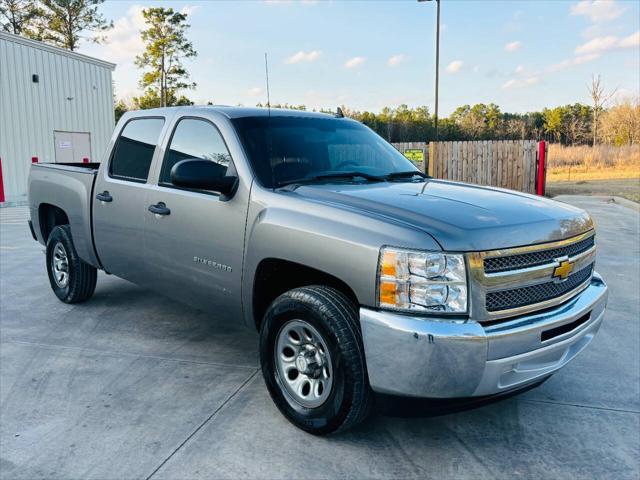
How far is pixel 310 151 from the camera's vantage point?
402cm

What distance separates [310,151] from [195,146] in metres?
0.84

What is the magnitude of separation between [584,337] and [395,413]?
127 centimetres

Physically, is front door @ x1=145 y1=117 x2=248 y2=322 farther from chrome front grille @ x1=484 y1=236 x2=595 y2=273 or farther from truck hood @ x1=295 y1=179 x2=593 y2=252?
chrome front grille @ x1=484 y1=236 x2=595 y2=273

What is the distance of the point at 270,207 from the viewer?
11.1 ft

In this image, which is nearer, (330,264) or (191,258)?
(330,264)

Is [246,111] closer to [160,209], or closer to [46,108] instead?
[160,209]

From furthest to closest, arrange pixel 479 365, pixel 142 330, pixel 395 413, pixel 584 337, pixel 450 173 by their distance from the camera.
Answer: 1. pixel 450 173
2. pixel 142 330
3. pixel 584 337
4. pixel 395 413
5. pixel 479 365

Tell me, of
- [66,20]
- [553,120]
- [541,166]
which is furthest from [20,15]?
[553,120]

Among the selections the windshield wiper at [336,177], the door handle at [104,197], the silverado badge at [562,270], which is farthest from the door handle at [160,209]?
the silverado badge at [562,270]

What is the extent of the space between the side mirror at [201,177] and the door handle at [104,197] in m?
1.51

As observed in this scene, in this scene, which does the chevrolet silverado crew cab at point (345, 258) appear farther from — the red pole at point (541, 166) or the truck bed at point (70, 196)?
the red pole at point (541, 166)

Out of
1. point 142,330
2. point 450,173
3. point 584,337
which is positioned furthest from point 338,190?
point 450,173

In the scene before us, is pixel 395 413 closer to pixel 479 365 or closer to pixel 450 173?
pixel 479 365

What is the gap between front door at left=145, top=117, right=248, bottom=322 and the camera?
143 inches
